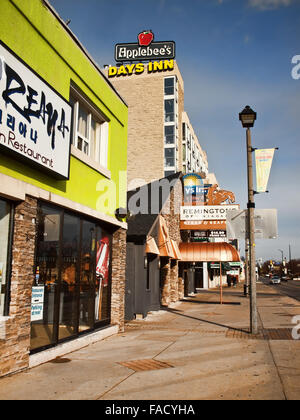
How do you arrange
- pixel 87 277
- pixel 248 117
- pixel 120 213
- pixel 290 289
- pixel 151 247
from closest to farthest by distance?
1. pixel 87 277
2. pixel 120 213
3. pixel 248 117
4. pixel 151 247
5. pixel 290 289

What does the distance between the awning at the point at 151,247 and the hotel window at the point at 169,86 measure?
41.4 metres

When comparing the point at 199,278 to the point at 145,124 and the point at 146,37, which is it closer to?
the point at 145,124

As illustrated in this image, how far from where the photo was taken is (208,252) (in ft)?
76.1

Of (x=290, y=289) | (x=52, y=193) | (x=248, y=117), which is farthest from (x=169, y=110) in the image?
(x=52, y=193)

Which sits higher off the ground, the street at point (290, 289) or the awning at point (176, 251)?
the awning at point (176, 251)

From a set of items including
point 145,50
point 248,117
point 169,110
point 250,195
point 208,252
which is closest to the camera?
point 250,195

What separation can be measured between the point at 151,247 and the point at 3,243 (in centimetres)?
978

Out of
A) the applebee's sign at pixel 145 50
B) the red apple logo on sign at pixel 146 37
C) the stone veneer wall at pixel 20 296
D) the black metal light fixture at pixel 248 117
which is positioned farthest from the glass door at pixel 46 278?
the red apple logo on sign at pixel 146 37

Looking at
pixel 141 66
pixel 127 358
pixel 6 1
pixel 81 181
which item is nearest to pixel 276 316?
pixel 127 358

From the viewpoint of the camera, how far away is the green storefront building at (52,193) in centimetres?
Answer: 658

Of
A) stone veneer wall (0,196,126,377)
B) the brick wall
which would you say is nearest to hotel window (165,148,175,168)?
the brick wall

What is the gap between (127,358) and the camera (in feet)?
26.8

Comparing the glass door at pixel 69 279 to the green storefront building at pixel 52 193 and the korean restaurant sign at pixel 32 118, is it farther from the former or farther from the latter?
the korean restaurant sign at pixel 32 118

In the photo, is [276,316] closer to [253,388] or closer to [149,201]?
[149,201]
